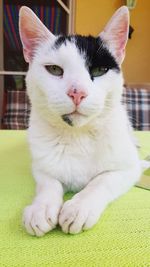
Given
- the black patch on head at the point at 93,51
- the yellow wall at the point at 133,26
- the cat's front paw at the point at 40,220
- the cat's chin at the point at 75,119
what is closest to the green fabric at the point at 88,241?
the cat's front paw at the point at 40,220

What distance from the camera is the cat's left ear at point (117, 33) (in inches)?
26.7

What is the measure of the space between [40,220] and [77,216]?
0.06 meters

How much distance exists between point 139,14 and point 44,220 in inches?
90.3

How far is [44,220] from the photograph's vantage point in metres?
0.49

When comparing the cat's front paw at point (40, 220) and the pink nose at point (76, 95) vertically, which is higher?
the pink nose at point (76, 95)

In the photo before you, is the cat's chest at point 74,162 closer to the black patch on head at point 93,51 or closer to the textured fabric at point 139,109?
the black patch on head at point 93,51

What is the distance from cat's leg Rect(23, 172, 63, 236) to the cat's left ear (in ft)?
1.12


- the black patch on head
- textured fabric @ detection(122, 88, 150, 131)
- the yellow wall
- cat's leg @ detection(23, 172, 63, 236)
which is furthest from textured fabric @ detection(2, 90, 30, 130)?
cat's leg @ detection(23, 172, 63, 236)

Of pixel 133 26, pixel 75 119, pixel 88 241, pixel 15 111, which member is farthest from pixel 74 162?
pixel 133 26

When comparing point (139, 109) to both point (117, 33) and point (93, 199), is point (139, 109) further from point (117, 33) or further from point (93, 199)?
point (93, 199)

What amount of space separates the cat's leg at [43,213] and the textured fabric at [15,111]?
3.84 ft

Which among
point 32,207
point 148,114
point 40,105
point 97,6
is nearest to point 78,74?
point 40,105

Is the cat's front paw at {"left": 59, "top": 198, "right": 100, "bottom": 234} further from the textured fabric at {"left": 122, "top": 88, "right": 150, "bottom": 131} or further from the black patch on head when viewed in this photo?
the textured fabric at {"left": 122, "top": 88, "right": 150, "bottom": 131}

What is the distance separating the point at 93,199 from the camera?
1.80ft
